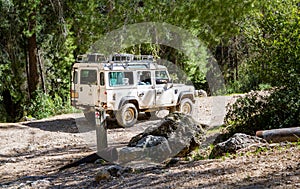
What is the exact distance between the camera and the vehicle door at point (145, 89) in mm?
13266

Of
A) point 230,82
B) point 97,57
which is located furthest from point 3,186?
point 230,82

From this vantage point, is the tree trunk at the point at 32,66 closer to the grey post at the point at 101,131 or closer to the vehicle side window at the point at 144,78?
the vehicle side window at the point at 144,78

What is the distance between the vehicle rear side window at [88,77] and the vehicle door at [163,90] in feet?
6.49

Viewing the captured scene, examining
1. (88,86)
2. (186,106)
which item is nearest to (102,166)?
(88,86)

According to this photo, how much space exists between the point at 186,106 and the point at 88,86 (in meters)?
3.38

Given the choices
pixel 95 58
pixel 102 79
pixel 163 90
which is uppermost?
pixel 95 58

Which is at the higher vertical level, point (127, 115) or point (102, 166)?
point (127, 115)

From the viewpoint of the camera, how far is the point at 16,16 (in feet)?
59.1

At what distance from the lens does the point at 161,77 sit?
45.8 feet

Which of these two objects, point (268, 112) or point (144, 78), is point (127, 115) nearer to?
point (144, 78)

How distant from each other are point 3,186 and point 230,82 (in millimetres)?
16822

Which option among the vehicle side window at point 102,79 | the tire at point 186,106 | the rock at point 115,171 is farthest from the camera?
the tire at point 186,106

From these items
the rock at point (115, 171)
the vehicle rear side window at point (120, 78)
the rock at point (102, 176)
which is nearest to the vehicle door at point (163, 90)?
the vehicle rear side window at point (120, 78)

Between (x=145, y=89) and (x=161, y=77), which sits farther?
(x=161, y=77)
